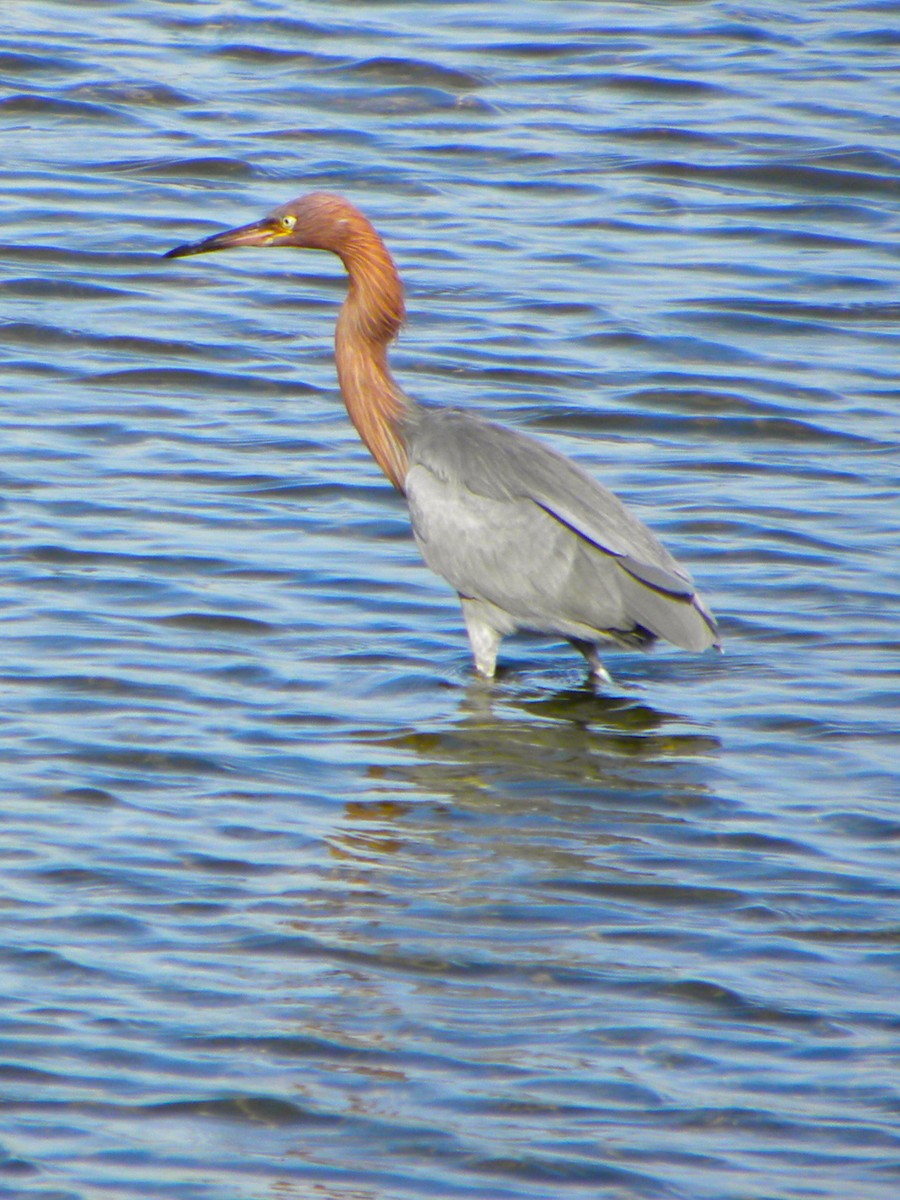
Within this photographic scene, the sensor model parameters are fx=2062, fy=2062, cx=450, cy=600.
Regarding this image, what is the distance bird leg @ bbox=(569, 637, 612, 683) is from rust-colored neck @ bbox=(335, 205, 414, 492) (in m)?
1.03

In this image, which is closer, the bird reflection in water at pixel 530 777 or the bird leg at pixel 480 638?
the bird reflection in water at pixel 530 777

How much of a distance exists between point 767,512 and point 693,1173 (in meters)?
5.00

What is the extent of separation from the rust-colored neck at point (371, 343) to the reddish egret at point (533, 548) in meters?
0.17

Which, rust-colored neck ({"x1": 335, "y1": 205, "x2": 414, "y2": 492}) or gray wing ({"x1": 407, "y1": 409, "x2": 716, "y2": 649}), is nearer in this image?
gray wing ({"x1": 407, "y1": 409, "x2": 716, "y2": 649})

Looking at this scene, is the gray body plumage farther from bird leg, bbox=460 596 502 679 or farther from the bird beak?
the bird beak

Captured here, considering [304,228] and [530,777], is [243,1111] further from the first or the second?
[304,228]

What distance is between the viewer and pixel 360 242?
8203 millimetres

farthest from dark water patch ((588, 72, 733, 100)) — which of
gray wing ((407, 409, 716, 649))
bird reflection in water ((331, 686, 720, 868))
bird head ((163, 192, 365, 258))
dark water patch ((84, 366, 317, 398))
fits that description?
bird reflection in water ((331, 686, 720, 868))

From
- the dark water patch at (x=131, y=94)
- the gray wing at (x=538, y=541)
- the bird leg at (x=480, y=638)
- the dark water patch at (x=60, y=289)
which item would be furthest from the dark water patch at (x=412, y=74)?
the bird leg at (x=480, y=638)

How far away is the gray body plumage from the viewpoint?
717 cm

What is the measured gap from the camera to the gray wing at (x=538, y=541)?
7.15 metres

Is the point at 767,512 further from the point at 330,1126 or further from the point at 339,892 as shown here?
the point at 330,1126

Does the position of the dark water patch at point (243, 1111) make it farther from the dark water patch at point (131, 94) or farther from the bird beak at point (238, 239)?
the dark water patch at point (131, 94)

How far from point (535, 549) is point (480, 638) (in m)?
0.37
